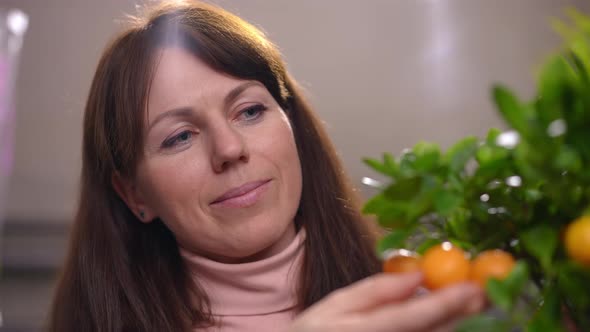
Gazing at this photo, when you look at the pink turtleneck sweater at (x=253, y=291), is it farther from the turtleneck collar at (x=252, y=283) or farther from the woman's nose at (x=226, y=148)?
the woman's nose at (x=226, y=148)

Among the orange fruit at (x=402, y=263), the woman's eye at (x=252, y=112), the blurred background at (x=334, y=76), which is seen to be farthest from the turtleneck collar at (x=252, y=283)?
the blurred background at (x=334, y=76)

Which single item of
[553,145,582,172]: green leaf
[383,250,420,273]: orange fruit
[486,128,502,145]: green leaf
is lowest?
[383,250,420,273]: orange fruit

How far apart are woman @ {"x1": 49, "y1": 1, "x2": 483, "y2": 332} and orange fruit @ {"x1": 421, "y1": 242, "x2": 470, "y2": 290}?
18.3 inches

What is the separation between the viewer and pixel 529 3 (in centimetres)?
241

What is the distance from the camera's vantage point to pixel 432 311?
17.7 inches

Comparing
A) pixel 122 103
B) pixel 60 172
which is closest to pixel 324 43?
pixel 60 172

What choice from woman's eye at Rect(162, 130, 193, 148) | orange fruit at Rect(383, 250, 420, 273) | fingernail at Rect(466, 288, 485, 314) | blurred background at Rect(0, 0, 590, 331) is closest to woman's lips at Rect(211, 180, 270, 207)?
woman's eye at Rect(162, 130, 193, 148)

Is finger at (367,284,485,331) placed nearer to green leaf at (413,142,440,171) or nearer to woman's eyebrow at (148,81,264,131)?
green leaf at (413,142,440,171)

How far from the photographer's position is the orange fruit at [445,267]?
0.48 m

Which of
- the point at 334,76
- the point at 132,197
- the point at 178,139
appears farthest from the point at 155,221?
the point at 334,76

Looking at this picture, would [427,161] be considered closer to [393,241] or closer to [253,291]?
[393,241]

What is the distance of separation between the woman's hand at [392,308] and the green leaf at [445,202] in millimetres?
61

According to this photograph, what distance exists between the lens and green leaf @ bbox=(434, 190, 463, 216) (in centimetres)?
45

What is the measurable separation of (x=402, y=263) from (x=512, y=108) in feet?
0.56
